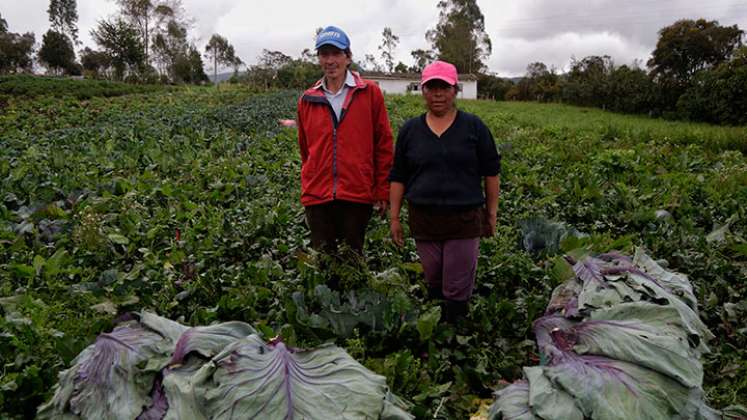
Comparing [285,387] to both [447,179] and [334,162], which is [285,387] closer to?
[447,179]

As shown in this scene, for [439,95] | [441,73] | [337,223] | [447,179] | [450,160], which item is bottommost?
[337,223]

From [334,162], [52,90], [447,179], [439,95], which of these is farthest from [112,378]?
[52,90]

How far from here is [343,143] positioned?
3535 mm

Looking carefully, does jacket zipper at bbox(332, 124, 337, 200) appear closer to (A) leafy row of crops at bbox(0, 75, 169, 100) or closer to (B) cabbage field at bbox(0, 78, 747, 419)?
(B) cabbage field at bbox(0, 78, 747, 419)

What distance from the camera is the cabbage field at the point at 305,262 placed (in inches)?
117

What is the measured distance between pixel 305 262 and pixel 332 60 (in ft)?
5.06

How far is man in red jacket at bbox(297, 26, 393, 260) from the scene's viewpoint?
3531 millimetres

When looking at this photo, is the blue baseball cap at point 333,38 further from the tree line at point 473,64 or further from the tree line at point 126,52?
the tree line at point 126,52

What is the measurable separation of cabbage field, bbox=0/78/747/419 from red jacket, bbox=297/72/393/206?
20.8 inches

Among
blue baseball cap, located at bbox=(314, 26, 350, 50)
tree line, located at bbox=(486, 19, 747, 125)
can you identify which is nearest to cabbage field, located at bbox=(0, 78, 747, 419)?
blue baseball cap, located at bbox=(314, 26, 350, 50)

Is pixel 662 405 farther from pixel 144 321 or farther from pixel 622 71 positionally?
pixel 622 71

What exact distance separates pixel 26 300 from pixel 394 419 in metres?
2.69

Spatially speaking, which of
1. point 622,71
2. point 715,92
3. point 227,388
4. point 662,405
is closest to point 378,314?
point 227,388

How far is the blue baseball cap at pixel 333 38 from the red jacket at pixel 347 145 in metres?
0.30
